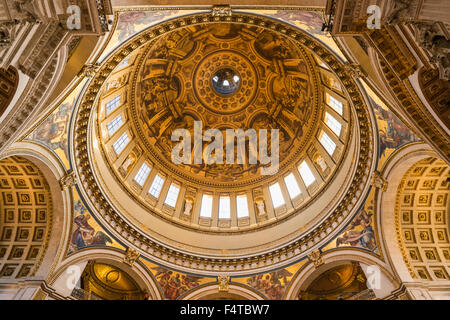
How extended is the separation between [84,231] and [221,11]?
12.7 meters

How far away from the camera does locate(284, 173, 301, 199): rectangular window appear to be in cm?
2125

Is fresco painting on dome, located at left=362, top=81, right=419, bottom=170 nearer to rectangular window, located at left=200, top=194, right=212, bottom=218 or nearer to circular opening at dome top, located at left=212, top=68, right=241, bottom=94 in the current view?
rectangular window, located at left=200, top=194, right=212, bottom=218

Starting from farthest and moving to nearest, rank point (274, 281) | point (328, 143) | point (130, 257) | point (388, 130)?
point (328, 143) → point (274, 281) → point (130, 257) → point (388, 130)

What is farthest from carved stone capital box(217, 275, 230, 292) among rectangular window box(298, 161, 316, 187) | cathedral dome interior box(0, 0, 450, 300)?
rectangular window box(298, 161, 316, 187)

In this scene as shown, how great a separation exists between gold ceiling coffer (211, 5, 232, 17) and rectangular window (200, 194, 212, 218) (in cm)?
1502

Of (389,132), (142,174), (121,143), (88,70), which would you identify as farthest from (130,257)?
(389,132)

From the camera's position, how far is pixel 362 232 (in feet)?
51.5

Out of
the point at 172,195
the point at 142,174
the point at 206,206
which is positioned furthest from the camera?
the point at 206,206

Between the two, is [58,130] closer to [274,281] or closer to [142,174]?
[142,174]

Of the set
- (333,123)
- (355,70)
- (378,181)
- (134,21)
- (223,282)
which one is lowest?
(223,282)

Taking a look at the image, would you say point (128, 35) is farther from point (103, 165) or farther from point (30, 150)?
point (103, 165)

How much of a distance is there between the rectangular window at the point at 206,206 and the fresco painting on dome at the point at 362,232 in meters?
9.40

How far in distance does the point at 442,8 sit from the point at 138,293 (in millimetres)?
19245

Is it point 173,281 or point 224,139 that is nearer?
point 173,281
